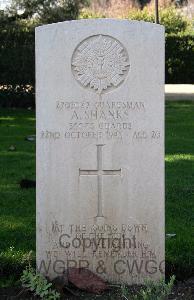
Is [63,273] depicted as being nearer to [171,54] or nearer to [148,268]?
[148,268]

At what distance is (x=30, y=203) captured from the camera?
610 cm

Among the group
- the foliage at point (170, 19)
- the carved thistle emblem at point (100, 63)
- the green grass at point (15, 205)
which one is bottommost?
the green grass at point (15, 205)

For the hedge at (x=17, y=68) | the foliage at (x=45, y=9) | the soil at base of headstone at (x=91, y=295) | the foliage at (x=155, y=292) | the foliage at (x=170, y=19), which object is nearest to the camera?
the foliage at (x=155, y=292)

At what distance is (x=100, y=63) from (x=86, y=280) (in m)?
1.37

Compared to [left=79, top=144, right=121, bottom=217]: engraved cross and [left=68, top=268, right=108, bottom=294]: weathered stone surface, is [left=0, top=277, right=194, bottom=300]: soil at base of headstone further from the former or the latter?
[left=79, top=144, right=121, bottom=217]: engraved cross

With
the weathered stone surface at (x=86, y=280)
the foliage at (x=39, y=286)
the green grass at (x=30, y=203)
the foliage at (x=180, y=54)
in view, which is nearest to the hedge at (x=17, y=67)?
the green grass at (x=30, y=203)

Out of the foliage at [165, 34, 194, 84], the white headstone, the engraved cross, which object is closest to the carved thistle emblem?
the white headstone

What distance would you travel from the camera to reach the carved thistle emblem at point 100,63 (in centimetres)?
416

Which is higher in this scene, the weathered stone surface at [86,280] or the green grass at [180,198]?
the green grass at [180,198]

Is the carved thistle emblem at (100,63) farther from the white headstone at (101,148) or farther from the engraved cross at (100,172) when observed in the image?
the engraved cross at (100,172)

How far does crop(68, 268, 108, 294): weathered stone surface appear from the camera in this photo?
13.6 feet

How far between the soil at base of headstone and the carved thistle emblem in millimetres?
1254

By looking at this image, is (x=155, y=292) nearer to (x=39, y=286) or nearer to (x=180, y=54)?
(x=39, y=286)

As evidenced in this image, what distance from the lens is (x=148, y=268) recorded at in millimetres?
4293
